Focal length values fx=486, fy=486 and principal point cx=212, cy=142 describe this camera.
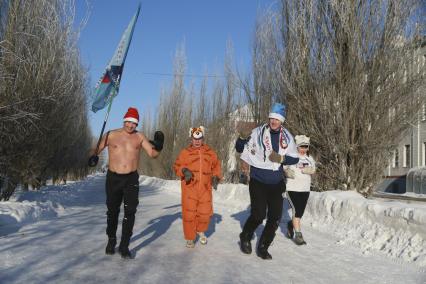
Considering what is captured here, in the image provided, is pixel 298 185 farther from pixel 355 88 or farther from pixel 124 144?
pixel 355 88

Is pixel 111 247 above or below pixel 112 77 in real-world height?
below

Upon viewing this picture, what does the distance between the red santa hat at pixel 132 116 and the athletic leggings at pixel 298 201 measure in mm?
2864

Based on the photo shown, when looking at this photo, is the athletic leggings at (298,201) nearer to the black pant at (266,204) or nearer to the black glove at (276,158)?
the black pant at (266,204)

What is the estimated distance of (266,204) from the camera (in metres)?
6.48

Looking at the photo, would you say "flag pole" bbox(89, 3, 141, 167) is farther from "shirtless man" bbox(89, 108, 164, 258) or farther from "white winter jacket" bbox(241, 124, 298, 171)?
"white winter jacket" bbox(241, 124, 298, 171)

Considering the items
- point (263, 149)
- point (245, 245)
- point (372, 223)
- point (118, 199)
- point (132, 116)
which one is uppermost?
point (132, 116)

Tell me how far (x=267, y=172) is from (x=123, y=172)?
1893mm

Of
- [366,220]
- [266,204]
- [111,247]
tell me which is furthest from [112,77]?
[366,220]

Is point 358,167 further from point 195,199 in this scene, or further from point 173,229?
point 195,199

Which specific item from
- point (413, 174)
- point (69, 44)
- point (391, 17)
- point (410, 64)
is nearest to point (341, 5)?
point (391, 17)

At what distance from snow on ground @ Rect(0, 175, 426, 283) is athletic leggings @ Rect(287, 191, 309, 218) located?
0.53m

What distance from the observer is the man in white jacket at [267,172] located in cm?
637

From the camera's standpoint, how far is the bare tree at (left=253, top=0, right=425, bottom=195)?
11633mm

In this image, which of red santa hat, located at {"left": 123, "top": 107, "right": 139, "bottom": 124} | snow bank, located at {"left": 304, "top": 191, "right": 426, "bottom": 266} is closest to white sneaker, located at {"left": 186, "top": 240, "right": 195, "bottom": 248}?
red santa hat, located at {"left": 123, "top": 107, "right": 139, "bottom": 124}
